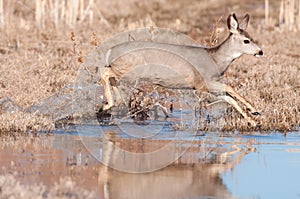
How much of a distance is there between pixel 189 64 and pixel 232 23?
939 millimetres

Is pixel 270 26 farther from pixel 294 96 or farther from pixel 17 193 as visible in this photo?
pixel 17 193

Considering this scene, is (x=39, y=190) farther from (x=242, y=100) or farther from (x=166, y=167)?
(x=242, y=100)

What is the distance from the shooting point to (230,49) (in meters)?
11.4

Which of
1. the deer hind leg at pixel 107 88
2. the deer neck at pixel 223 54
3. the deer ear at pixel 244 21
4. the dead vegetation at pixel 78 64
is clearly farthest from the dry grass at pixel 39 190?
the deer ear at pixel 244 21

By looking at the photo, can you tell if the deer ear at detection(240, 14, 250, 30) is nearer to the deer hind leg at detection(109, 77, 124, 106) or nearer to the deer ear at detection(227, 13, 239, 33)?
the deer ear at detection(227, 13, 239, 33)

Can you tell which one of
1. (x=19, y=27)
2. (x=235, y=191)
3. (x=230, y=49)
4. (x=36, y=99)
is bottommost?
(x=235, y=191)

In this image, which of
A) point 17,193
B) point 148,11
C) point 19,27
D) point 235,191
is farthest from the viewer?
point 148,11

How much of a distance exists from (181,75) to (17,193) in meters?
5.10

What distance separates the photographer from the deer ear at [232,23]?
11.3m

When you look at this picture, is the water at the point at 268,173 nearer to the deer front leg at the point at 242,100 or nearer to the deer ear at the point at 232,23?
the deer front leg at the point at 242,100

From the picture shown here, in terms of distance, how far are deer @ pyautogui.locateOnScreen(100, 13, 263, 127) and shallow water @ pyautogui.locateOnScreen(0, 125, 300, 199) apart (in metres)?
0.77

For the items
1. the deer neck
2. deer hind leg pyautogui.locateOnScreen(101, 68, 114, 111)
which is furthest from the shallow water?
the deer neck

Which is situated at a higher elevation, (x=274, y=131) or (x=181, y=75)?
(x=181, y=75)

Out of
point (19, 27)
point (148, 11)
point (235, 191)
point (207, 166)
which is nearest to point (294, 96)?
point (207, 166)
